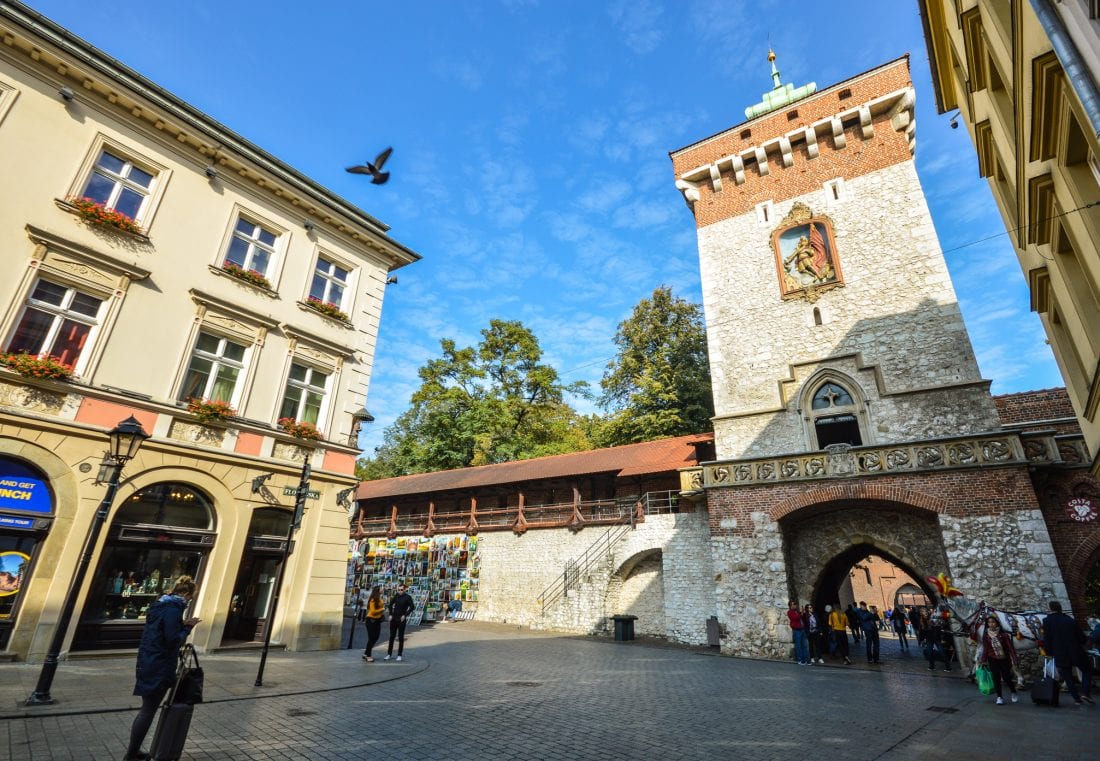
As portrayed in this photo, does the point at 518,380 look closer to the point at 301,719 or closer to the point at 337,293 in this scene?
the point at 337,293

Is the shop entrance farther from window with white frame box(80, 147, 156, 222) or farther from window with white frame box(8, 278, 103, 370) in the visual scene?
window with white frame box(80, 147, 156, 222)

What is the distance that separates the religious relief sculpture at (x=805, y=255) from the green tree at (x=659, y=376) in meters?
10.8

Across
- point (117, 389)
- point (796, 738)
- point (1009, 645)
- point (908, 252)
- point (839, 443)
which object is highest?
point (908, 252)

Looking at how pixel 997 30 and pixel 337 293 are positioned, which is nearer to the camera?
pixel 997 30

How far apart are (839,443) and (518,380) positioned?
23137 millimetres

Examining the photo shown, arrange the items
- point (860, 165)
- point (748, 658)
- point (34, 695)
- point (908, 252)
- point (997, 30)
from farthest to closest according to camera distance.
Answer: point (860, 165) → point (908, 252) → point (748, 658) → point (997, 30) → point (34, 695)

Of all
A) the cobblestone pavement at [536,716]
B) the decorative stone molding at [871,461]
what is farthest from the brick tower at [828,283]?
the cobblestone pavement at [536,716]

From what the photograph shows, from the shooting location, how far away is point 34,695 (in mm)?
6066

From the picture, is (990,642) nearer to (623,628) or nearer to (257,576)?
(623,628)

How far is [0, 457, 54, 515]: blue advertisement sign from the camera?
8719 millimetres

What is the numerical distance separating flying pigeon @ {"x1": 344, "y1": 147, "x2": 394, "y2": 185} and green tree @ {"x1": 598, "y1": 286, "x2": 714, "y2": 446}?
20.9 m

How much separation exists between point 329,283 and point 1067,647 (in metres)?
17.6

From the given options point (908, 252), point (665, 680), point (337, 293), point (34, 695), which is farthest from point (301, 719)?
point (908, 252)

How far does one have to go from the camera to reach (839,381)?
649 inches
